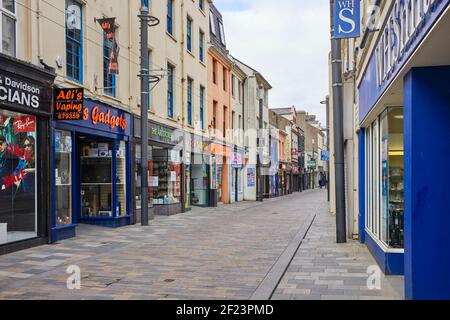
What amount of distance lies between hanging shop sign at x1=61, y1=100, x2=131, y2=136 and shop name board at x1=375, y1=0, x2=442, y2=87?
8306mm

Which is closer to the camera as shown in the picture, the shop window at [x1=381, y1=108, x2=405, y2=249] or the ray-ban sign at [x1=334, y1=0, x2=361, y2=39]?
the shop window at [x1=381, y1=108, x2=405, y2=249]

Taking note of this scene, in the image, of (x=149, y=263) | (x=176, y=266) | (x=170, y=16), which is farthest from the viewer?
(x=170, y=16)

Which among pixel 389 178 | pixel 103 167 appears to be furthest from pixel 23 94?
pixel 389 178

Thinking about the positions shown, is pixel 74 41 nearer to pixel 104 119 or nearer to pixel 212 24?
pixel 104 119

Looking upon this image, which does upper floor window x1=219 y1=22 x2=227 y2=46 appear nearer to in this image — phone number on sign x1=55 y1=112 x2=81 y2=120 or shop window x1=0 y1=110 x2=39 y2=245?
phone number on sign x1=55 y1=112 x2=81 y2=120

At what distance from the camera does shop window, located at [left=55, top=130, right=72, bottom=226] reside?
12.0 meters

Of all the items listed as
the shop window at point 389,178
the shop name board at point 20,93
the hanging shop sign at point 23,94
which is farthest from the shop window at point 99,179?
the shop window at point 389,178

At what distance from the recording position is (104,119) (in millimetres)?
14523

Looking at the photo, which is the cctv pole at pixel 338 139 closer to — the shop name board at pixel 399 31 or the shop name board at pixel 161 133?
the shop name board at pixel 399 31

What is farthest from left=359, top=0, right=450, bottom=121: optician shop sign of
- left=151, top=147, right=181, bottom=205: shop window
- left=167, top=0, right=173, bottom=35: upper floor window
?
left=167, top=0, right=173, bottom=35: upper floor window

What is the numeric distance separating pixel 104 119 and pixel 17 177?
13.7 ft

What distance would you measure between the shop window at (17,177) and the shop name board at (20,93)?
364 mm
